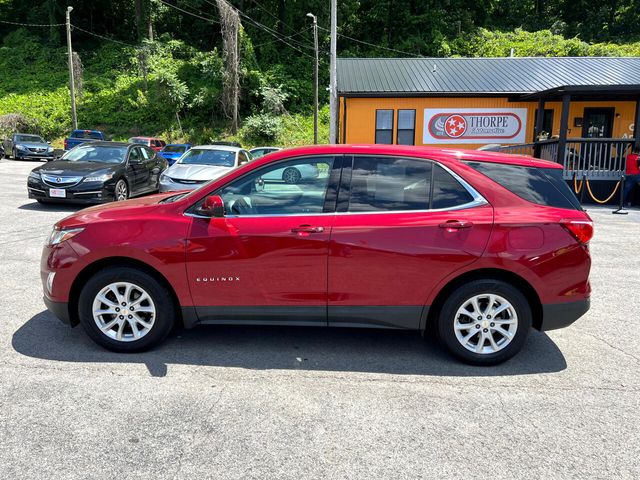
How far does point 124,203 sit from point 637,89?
1541 cm

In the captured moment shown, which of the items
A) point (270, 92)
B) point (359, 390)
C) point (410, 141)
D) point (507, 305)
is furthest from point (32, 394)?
point (270, 92)

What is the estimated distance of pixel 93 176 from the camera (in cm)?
1107

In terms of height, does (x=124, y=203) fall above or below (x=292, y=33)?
below

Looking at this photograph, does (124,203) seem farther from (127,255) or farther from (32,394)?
(32,394)

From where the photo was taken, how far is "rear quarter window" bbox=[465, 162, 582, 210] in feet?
13.4

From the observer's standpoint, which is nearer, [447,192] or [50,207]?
[447,192]

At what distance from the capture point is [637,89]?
48.8 ft

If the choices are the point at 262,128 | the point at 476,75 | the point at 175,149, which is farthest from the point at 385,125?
the point at 262,128

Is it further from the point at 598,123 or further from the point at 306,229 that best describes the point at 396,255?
the point at 598,123

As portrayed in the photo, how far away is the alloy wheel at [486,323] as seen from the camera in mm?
3992

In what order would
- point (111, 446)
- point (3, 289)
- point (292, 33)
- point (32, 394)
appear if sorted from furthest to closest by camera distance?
point (292, 33) → point (3, 289) → point (32, 394) → point (111, 446)

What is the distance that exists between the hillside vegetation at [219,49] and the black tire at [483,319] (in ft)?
94.9

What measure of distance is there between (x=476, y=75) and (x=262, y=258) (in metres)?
20.2

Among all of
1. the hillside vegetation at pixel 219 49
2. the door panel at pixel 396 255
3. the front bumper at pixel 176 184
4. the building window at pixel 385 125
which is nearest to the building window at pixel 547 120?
the building window at pixel 385 125
